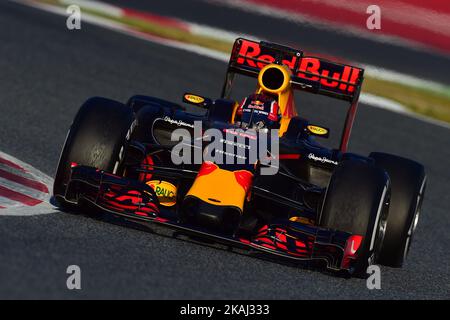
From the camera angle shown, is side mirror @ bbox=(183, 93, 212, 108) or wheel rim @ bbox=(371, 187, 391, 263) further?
side mirror @ bbox=(183, 93, 212, 108)

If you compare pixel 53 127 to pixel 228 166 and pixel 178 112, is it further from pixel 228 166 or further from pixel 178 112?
pixel 228 166

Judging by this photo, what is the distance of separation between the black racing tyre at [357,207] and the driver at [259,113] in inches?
55.1

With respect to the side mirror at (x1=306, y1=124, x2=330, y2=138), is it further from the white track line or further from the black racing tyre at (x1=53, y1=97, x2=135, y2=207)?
the white track line

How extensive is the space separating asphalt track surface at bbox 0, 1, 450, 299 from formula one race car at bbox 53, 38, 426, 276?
18 cm

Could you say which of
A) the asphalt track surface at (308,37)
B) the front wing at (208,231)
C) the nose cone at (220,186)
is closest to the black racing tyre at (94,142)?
the front wing at (208,231)

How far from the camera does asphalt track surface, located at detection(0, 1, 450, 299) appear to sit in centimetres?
652

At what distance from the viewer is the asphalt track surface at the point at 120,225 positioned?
6.52 m

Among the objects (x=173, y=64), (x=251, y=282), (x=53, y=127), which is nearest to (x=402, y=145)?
(x=173, y=64)

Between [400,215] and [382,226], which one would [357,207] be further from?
[400,215]

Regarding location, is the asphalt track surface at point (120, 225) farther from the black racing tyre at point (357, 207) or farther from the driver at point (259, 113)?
the driver at point (259, 113)

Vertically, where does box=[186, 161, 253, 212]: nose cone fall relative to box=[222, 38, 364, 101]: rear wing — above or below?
below

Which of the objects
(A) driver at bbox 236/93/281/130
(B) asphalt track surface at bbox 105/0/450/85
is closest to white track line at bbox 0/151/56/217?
(A) driver at bbox 236/93/281/130

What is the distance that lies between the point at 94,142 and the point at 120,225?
2.10 ft

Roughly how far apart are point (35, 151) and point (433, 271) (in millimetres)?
3884
